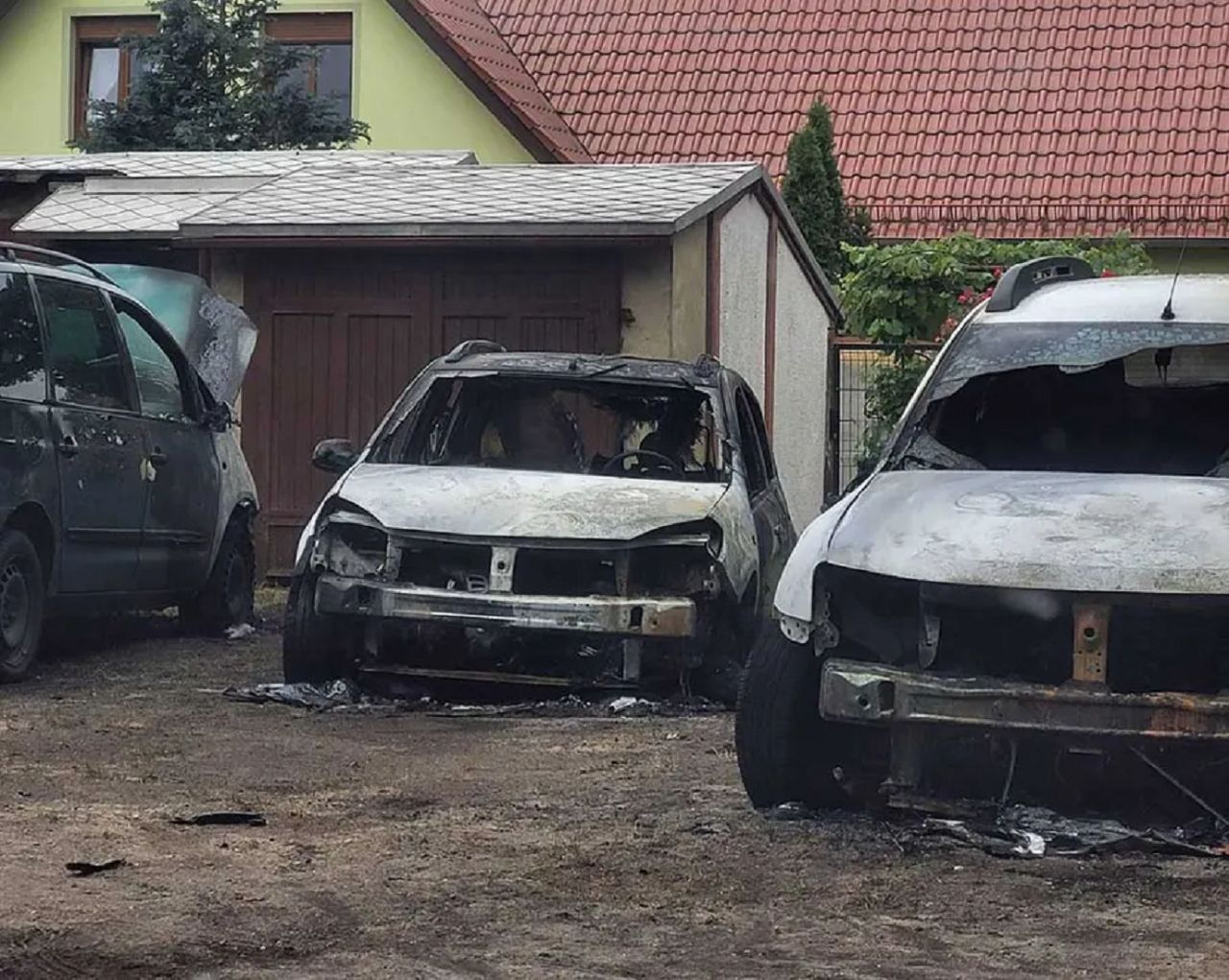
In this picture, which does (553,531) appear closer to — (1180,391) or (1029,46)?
(1180,391)

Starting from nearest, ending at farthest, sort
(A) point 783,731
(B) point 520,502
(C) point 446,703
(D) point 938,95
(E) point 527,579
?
(A) point 783,731 → (E) point 527,579 → (B) point 520,502 → (C) point 446,703 → (D) point 938,95

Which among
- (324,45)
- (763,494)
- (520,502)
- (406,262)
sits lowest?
(763,494)

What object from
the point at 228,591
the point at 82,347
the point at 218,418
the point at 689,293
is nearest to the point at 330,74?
the point at 689,293

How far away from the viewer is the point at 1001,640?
7023 mm

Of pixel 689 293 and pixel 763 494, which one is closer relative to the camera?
pixel 763 494

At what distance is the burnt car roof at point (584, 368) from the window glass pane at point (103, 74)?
59.1 ft

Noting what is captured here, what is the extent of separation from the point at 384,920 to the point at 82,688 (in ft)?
16.3

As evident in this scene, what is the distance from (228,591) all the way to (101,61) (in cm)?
1698

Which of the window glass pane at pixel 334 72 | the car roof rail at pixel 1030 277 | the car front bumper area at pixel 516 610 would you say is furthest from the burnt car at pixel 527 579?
the window glass pane at pixel 334 72

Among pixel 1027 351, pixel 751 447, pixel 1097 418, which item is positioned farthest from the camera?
pixel 751 447

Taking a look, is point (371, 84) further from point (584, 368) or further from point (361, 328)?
point (584, 368)

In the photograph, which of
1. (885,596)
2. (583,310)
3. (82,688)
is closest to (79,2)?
(583,310)

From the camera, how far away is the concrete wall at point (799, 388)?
18219 mm

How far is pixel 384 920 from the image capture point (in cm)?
588
